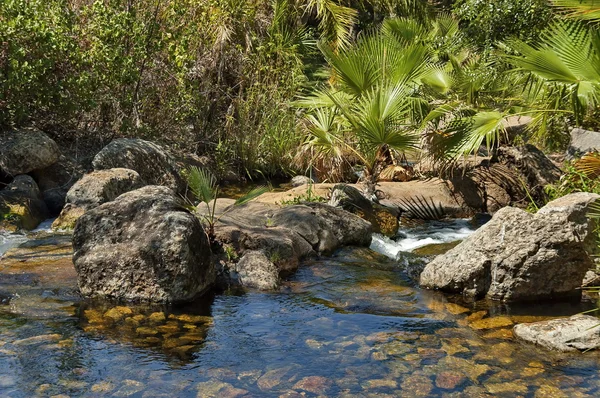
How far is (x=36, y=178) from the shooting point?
499 inches

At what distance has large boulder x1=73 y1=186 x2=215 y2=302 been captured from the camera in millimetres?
7332

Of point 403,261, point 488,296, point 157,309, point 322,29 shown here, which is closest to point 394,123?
point 403,261

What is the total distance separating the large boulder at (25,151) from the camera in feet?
39.9

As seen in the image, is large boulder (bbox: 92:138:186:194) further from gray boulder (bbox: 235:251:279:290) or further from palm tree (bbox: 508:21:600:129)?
palm tree (bbox: 508:21:600:129)

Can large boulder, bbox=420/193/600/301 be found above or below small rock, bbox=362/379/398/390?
above

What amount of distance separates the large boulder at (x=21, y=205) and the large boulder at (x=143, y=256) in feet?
11.3

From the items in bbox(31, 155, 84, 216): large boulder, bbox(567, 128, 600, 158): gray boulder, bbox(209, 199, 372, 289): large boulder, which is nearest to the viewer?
bbox(209, 199, 372, 289): large boulder

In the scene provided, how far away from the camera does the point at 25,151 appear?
1223 centimetres

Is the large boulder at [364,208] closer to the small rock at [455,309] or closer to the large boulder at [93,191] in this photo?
the large boulder at [93,191]

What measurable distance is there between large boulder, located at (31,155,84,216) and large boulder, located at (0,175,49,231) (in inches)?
6.5

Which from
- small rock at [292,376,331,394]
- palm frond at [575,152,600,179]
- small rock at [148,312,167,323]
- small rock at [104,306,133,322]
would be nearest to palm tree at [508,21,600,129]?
palm frond at [575,152,600,179]

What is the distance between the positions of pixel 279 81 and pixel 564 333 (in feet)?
36.2

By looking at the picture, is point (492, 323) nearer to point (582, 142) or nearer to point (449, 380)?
point (449, 380)

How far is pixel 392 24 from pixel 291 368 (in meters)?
11.8
